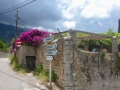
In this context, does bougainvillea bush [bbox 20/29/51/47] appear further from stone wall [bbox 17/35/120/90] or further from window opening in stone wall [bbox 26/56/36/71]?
stone wall [bbox 17/35/120/90]

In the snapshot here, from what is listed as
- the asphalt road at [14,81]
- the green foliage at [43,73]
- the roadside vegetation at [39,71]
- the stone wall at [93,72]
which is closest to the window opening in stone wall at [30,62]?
the roadside vegetation at [39,71]

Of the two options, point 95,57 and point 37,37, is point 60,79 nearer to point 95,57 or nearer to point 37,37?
point 95,57

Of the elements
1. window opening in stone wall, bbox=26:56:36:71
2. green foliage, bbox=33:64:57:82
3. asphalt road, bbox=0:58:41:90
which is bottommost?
asphalt road, bbox=0:58:41:90

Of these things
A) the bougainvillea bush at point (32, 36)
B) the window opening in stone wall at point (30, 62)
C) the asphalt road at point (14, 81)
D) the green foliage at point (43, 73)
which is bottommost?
the asphalt road at point (14, 81)

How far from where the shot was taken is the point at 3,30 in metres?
115

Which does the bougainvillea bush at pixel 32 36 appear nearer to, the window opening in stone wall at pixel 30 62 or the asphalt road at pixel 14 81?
the window opening in stone wall at pixel 30 62

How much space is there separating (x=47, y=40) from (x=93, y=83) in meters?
3.32

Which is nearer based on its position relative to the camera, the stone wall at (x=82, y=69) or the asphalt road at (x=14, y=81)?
the stone wall at (x=82, y=69)

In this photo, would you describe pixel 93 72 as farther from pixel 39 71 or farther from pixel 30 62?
pixel 30 62

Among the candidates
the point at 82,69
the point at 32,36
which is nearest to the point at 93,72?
the point at 82,69

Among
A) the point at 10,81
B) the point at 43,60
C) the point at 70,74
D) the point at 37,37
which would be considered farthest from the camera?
the point at 37,37

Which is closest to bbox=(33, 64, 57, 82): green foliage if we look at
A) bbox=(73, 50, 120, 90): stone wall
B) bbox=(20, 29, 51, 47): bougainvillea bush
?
bbox=(73, 50, 120, 90): stone wall

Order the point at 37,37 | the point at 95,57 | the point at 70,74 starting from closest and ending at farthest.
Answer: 1. the point at 70,74
2. the point at 95,57
3. the point at 37,37

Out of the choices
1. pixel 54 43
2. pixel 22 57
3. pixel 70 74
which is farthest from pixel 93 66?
pixel 22 57
